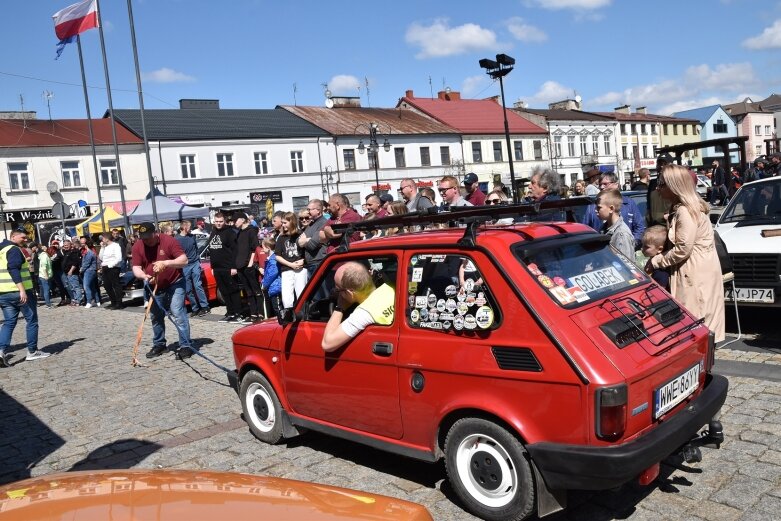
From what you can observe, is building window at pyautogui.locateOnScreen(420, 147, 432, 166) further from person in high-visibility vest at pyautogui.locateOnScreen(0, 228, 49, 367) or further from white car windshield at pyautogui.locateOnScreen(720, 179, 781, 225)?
white car windshield at pyautogui.locateOnScreen(720, 179, 781, 225)

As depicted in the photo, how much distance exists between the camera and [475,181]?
9.35 metres

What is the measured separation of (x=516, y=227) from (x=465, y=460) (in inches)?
59.3

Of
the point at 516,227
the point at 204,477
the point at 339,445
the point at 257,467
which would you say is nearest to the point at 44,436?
the point at 257,467

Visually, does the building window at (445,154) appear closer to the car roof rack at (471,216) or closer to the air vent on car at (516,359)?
the car roof rack at (471,216)

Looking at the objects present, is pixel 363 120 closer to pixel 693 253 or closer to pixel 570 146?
pixel 570 146

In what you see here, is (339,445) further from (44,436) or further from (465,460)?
(44,436)

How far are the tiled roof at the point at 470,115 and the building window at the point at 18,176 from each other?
3218cm

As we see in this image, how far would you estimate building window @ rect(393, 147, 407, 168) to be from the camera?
50.8 m

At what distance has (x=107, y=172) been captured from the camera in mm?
41062

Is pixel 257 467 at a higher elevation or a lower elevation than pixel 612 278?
lower

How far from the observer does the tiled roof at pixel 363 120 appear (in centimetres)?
4931

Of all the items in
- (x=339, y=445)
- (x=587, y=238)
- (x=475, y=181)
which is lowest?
(x=339, y=445)

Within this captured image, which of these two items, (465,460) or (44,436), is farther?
(44,436)

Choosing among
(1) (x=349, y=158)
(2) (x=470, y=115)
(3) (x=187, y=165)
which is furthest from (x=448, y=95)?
(3) (x=187, y=165)
